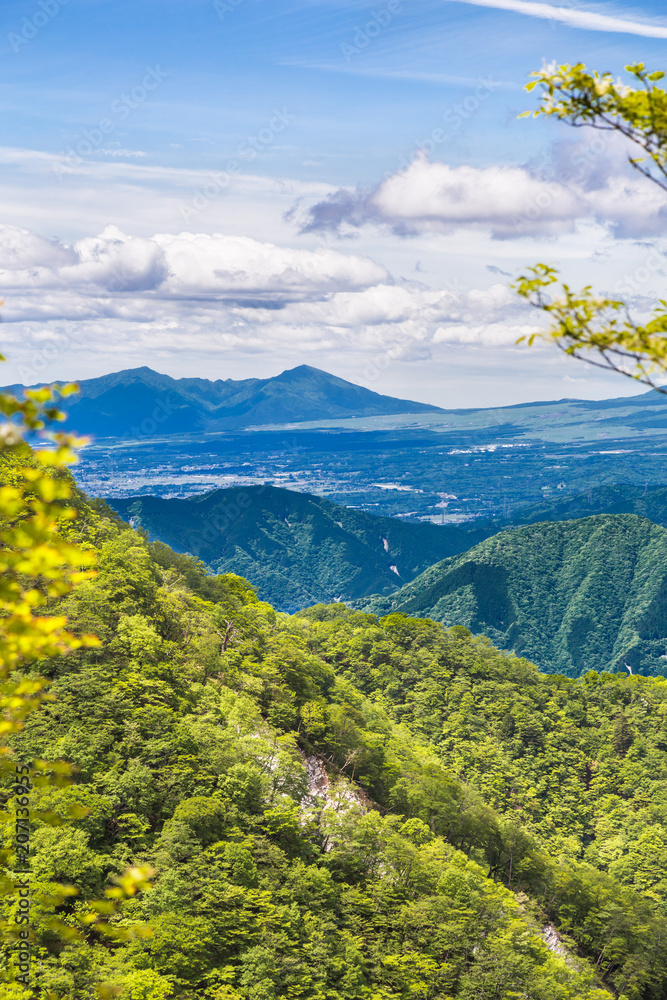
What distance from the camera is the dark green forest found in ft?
100

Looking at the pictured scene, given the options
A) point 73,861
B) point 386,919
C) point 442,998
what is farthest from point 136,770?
point 442,998

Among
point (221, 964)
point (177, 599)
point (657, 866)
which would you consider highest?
point (177, 599)

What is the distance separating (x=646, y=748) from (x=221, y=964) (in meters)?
78.0

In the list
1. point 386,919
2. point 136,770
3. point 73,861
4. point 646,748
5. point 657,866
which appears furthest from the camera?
point 646,748

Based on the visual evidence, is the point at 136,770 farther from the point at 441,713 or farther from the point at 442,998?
the point at 441,713

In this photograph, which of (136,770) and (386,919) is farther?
(386,919)

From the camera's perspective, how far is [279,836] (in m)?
42.3

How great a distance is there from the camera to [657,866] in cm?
7156

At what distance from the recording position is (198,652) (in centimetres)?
5441

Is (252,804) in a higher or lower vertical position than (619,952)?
higher

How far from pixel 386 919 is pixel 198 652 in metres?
22.5

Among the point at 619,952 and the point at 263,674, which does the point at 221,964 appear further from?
the point at 619,952

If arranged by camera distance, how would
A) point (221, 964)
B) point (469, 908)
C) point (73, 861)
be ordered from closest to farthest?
point (73, 861) → point (221, 964) → point (469, 908)

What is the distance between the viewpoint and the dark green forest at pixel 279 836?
3055 cm
